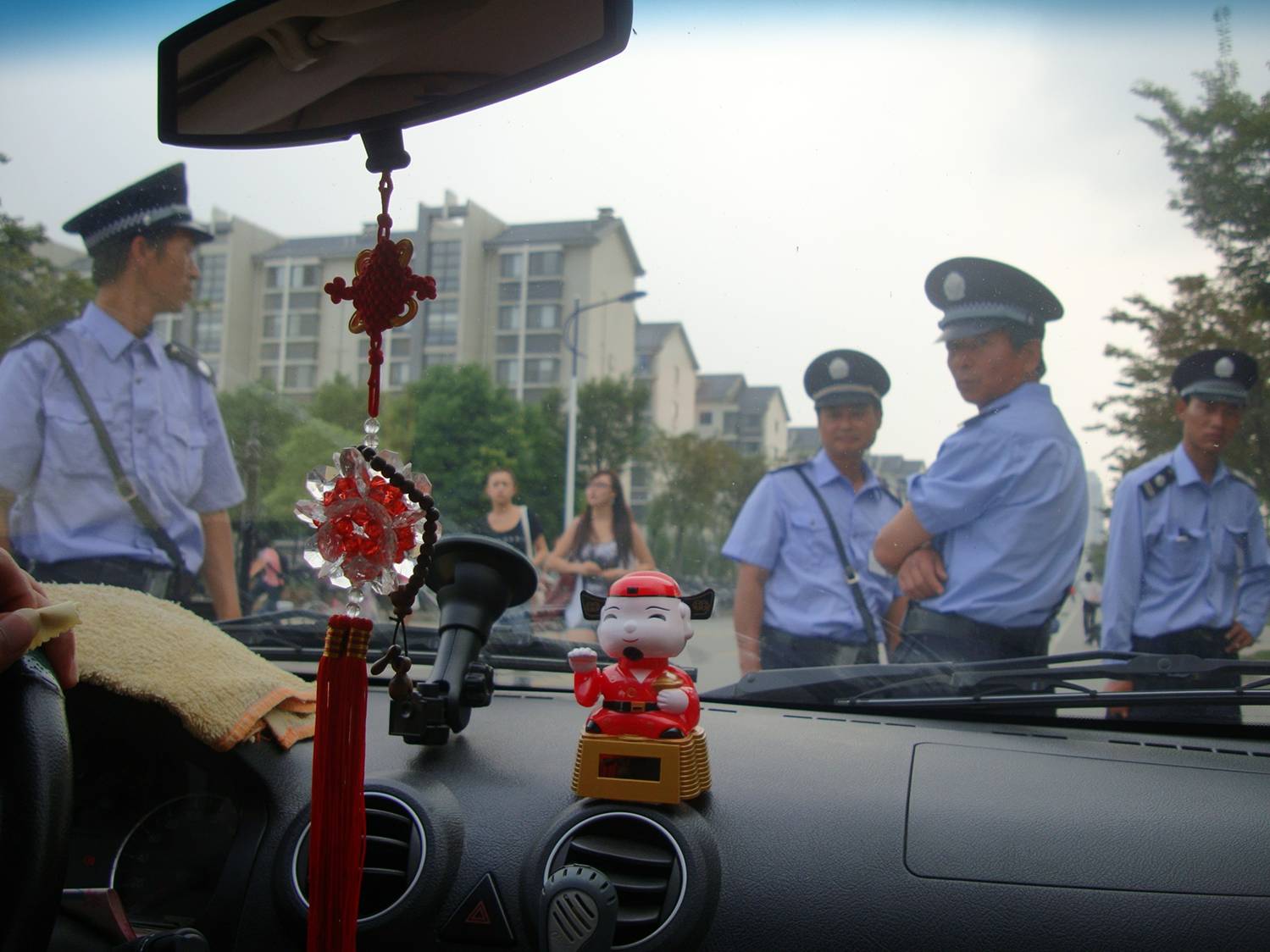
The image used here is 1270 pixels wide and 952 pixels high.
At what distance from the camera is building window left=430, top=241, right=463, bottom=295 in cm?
324

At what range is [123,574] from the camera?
12.0 ft

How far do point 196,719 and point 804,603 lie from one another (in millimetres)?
1588

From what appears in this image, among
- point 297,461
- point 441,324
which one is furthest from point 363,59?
point 297,461

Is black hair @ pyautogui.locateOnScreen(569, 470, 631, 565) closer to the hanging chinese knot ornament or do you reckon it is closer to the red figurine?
the red figurine

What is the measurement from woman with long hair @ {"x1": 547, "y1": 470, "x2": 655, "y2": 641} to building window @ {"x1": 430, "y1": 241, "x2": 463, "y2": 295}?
2.37 ft

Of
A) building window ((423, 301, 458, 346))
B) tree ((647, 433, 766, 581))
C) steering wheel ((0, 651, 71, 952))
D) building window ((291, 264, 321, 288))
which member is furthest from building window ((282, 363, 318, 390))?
steering wheel ((0, 651, 71, 952))

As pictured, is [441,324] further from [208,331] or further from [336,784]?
[336,784]

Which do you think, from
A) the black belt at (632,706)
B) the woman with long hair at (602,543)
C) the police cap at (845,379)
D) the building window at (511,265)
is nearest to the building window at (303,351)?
the building window at (511,265)

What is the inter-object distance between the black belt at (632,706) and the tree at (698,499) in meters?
0.99

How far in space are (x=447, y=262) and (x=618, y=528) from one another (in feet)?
3.11

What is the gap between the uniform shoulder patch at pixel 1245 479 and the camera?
103 inches

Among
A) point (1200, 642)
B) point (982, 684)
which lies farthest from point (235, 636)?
point (1200, 642)

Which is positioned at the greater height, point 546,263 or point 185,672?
point 546,263

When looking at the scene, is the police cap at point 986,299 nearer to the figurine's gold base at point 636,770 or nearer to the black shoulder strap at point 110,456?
the figurine's gold base at point 636,770
